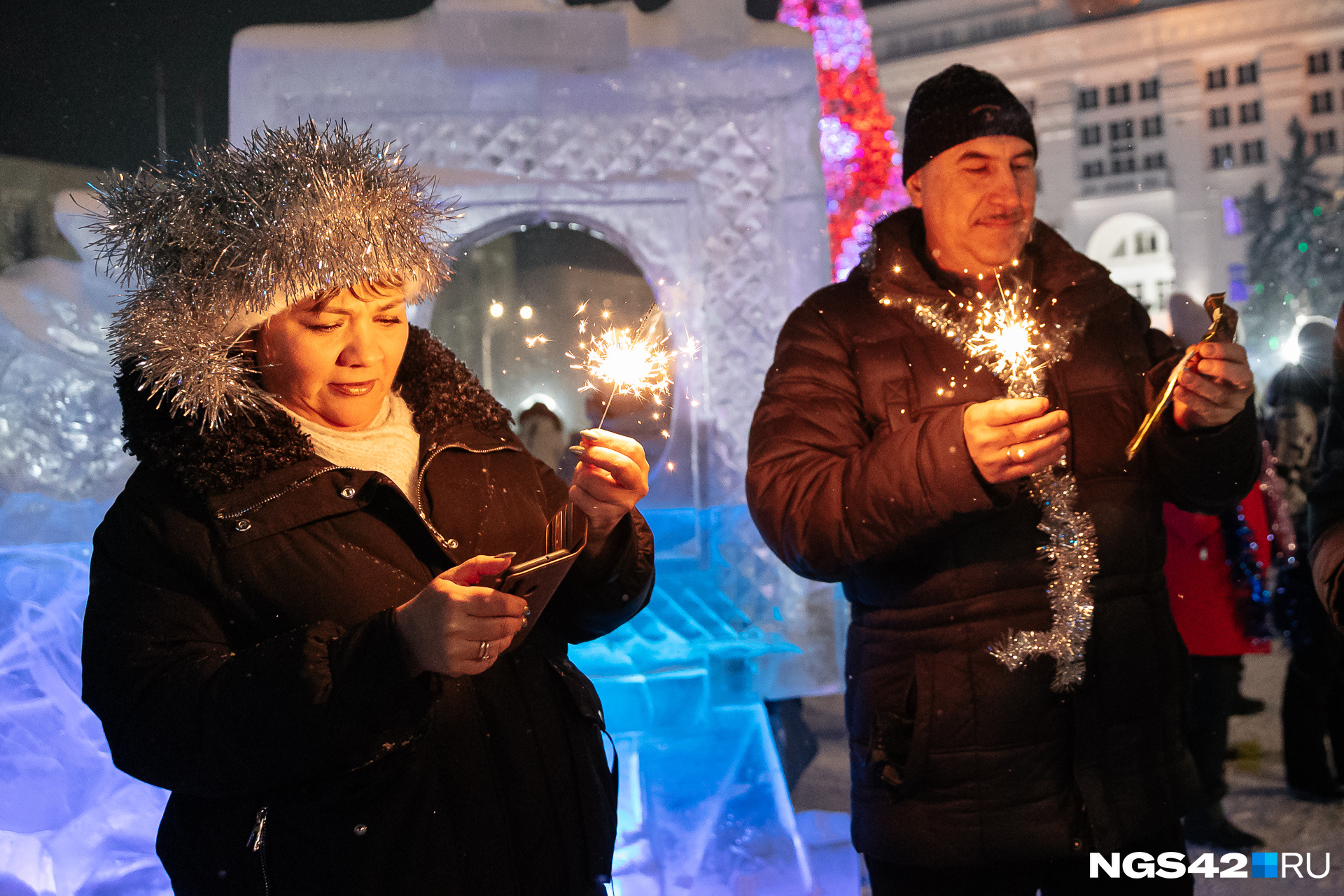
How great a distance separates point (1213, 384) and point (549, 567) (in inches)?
57.4

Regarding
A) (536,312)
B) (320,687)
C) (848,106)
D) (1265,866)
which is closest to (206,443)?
(320,687)

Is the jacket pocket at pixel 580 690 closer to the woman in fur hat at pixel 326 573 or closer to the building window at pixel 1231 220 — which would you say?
the woman in fur hat at pixel 326 573

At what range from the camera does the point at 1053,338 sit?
2.09 m

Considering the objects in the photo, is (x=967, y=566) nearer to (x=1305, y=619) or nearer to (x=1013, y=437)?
(x=1013, y=437)

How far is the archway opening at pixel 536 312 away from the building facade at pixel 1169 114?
1.52 metres

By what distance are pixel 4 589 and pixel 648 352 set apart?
266 cm

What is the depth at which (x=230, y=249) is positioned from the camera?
1.70m

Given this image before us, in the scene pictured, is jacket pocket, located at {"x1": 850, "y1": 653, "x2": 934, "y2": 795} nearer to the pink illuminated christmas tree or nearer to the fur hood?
the fur hood

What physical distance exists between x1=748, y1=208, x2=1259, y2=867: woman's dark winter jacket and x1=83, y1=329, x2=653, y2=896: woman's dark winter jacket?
51 centimetres

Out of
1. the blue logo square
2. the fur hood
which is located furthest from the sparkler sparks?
the blue logo square

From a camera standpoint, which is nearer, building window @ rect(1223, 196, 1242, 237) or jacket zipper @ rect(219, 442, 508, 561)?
jacket zipper @ rect(219, 442, 508, 561)

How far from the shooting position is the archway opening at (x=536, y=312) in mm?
3102

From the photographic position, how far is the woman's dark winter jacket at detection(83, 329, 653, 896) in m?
1.41

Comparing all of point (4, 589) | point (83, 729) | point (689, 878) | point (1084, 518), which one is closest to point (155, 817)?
point (83, 729)
